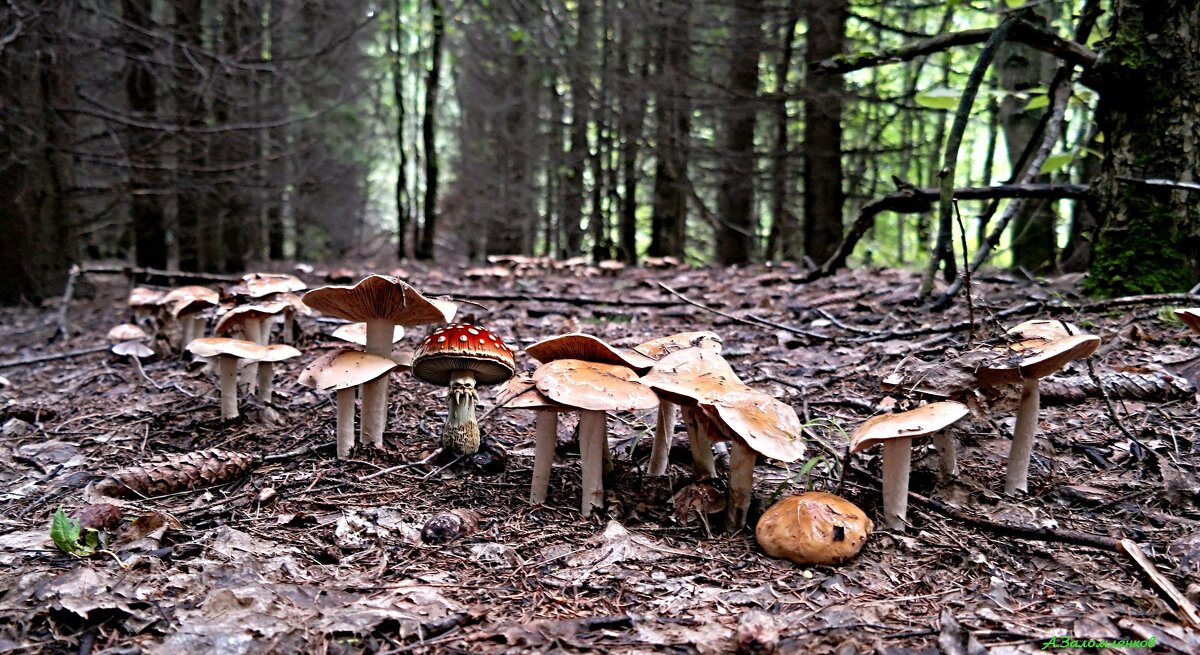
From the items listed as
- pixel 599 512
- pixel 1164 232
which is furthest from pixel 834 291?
pixel 599 512

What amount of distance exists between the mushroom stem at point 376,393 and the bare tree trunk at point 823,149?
7.74 m

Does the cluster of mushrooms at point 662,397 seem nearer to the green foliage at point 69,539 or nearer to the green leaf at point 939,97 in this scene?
the green foliage at point 69,539

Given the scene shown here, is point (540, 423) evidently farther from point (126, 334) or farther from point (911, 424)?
point (126, 334)

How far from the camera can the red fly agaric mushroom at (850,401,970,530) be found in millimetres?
2133

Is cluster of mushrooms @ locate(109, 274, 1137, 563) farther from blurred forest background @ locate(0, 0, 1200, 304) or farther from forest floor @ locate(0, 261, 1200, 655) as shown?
blurred forest background @ locate(0, 0, 1200, 304)

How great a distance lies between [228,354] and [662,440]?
2098 millimetres

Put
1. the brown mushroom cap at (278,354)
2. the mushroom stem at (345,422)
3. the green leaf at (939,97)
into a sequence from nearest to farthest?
the mushroom stem at (345,422)
the brown mushroom cap at (278,354)
the green leaf at (939,97)

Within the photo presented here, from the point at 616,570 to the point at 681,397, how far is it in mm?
605

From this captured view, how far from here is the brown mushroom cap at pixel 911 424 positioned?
6.92 feet

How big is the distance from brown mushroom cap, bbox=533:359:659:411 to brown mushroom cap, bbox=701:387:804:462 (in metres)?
0.23

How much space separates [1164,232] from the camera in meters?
4.19

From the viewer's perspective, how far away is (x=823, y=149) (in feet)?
31.6

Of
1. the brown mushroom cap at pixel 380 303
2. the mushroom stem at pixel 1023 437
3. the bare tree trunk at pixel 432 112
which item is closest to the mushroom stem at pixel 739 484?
the mushroom stem at pixel 1023 437

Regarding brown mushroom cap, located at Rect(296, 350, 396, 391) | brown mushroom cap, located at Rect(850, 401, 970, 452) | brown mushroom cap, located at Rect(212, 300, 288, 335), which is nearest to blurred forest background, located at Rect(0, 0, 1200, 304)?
brown mushroom cap, located at Rect(850, 401, 970, 452)
